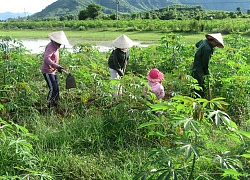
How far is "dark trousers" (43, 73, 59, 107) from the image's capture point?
4.46 meters

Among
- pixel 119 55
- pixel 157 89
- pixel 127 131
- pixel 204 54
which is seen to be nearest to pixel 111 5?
pixel 119 55

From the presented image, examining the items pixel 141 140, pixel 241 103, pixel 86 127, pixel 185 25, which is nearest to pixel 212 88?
pixel 241 103

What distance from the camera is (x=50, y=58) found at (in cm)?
436

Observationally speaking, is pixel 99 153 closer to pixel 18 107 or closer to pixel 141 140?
pixel 141 140

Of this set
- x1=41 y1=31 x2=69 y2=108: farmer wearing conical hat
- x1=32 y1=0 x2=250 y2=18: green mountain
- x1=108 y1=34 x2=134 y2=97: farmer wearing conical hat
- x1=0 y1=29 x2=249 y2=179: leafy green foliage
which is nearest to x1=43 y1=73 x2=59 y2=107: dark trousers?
x1=41 y1=31 x2=69 y2=108: farmer wearing conical hat

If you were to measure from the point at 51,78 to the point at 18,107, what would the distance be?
0.73 meters

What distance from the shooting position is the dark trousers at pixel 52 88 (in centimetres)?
446

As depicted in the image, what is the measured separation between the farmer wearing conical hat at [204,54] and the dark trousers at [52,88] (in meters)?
2.11

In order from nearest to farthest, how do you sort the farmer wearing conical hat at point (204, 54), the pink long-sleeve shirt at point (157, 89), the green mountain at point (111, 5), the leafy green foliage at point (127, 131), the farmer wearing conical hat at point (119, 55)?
the leafy green foliage at point (127, 131)
the pink long-sleeve shirt at point (157, 89)
the farmer wearing conical hat at point (204, 54)
the farmer wearing conical hat at point (119, 55)
the green mountain at point (111, 5)

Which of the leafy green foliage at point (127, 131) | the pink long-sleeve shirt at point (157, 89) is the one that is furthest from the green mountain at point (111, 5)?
the pink long-sleeve shirt at point (157, 89)

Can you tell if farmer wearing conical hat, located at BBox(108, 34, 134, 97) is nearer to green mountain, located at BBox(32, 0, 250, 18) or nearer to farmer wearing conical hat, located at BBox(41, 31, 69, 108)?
farmer wearing conical hat, located at BBox(41, 31, 69, 108)

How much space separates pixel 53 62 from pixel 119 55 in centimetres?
98

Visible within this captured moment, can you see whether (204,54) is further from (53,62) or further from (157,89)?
(53,62)

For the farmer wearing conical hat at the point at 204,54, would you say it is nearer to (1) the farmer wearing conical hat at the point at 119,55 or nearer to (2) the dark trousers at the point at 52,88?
(1) the farmer wearing conical hat at the point at 119,55
